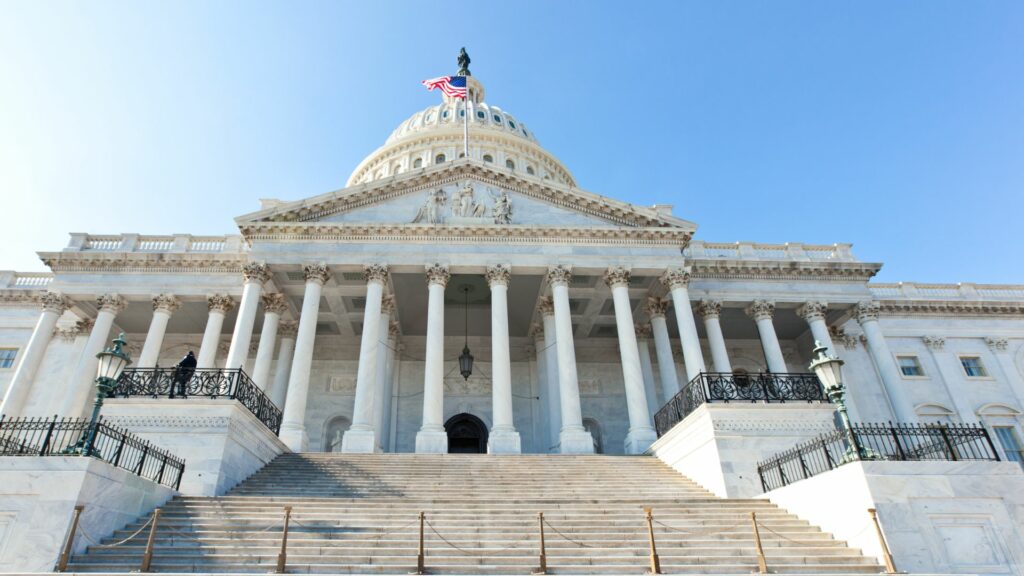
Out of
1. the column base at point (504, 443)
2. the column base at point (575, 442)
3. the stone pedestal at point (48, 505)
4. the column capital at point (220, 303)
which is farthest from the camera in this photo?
the column capital at point (220, 303)

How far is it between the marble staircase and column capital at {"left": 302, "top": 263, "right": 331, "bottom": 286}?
9859 millimetres

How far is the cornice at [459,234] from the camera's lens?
25.8 m

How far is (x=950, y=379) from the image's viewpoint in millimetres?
33281

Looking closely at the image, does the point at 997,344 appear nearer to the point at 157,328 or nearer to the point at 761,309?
the point at 761,309

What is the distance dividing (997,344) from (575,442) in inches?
1152

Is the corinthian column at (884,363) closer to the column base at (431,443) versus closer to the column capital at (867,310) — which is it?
the column capital at (867,310)

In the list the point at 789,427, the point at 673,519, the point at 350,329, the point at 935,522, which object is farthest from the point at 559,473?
the point at 350,329

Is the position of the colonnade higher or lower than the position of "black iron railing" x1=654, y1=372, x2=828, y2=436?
higher

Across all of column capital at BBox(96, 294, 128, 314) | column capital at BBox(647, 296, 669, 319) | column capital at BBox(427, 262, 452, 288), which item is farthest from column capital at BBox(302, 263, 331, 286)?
column capital at BBox(647, 296, 669, 319)

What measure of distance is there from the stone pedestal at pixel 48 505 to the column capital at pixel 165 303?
18.3 m

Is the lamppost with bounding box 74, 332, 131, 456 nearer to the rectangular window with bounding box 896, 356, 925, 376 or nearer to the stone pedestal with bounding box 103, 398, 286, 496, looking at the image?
the stone pedestal with bounding box 103, 398, 286, 496

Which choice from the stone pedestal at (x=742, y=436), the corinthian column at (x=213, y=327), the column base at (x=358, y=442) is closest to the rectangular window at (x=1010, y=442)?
the stone pedestal at (x=742, y=436)

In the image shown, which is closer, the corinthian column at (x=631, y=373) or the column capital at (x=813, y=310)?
the corinthian column at (x=631, y=373)

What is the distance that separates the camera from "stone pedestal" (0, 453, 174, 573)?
10289 millimetres
